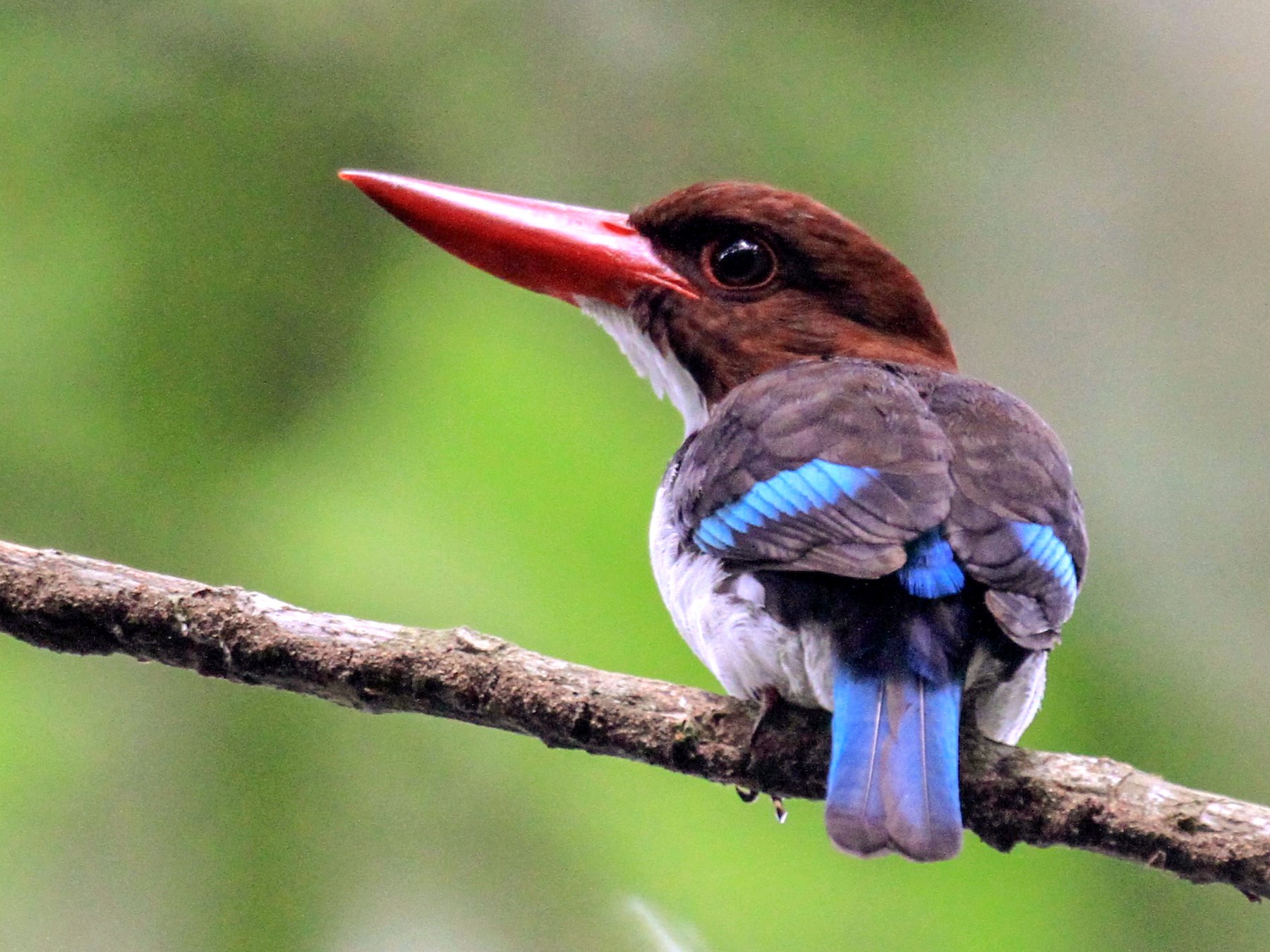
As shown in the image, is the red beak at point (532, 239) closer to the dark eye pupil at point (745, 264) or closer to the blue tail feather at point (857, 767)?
the dark eye pupil at point (745, 264)

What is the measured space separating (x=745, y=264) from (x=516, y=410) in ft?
1.33

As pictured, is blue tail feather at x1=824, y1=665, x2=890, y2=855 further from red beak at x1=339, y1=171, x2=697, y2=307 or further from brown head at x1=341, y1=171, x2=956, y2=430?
red beak at x1=339, y1=171, x2=697, y2=307

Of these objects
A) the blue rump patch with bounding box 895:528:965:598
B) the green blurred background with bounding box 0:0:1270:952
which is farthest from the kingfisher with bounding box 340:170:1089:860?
the green blurred background with bounding box 0:0:1270:952

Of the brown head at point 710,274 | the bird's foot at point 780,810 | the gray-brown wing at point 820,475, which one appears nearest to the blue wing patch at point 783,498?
the gray-brown wing at point 820,475

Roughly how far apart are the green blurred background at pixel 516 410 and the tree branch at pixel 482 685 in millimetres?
391

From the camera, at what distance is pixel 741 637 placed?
5.29ft

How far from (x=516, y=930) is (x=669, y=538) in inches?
22.1

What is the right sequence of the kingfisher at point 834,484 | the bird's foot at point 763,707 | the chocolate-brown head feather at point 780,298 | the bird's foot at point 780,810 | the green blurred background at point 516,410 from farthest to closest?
the chocolate-brown head feather at point 780,298 < the green blurred background at point 516,410 < the bird's foot at point 780,810 < the bird's foot at point 763,707 < the kingfisher at point 834,484

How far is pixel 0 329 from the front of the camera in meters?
2.21

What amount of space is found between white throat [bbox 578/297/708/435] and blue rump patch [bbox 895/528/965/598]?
77 cm

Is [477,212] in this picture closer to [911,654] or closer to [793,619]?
[793,619]

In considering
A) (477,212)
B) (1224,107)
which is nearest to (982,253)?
(1224,107)

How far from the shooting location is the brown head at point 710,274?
7.10ft

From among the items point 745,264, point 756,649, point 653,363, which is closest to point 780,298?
point 745,264
